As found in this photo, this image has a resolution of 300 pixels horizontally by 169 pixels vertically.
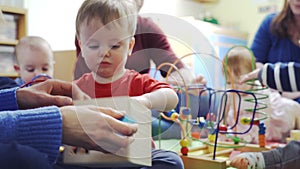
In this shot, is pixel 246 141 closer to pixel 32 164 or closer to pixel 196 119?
pixel 196 119

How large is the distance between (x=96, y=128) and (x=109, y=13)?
0.57 ft

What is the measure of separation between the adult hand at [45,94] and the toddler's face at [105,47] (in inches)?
3.7

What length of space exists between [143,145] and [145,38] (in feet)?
0.54

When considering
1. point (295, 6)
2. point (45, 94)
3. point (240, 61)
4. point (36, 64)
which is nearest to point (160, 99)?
point (45, 94)

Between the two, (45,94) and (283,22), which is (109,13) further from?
(283,22)

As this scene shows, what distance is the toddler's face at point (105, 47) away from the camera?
534 mm

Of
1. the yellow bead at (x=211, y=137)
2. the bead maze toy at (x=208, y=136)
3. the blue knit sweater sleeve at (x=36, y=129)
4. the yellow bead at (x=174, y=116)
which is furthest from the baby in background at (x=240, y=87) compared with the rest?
the blue knit sweater sleeve at (x=36, y=129)

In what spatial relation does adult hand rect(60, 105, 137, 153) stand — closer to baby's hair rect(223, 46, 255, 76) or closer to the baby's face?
the baby's face

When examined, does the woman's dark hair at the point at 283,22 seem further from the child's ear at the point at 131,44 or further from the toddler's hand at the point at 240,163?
the child's ear at the point at 131,44

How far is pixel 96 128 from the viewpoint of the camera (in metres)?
0.52

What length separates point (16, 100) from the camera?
0.68 metres

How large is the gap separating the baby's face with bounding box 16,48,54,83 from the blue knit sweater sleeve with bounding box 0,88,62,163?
840 millimetres

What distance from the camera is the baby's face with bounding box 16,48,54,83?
4.36 feet

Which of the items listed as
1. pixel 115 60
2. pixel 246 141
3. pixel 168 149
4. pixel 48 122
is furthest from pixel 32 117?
pixel 246 141
